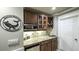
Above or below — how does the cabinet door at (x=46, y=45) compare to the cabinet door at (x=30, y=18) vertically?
below

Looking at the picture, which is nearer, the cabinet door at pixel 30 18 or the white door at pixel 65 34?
the cabinet door at pixel 30 18

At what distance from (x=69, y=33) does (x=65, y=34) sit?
26 centimetres

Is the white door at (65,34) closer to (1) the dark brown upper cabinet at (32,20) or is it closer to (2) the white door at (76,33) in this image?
(2) the white door at (76,33)

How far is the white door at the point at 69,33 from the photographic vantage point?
2.81m

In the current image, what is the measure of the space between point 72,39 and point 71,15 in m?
0.90

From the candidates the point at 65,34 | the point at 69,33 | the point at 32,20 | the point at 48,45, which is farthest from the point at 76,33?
the point at 32,20

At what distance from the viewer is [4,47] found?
1.42 m

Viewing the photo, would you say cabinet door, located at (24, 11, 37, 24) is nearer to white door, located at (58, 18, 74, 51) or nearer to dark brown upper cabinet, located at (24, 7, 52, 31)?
dark brown upper cabinet, located at (24, 7, 52, 31)

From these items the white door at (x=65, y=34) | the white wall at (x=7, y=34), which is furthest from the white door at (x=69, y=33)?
the white wall at (x=7, y=34)

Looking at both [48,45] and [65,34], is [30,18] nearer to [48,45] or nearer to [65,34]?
[48,45]

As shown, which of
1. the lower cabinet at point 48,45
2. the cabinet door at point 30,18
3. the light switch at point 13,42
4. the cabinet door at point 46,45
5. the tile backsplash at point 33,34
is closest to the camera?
the light switch at point 13,42

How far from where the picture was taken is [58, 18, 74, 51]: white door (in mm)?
3105

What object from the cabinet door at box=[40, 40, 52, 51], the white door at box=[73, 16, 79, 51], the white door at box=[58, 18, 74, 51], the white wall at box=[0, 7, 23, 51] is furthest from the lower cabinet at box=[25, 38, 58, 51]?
the white wall at box=[0, 7, 23, 51]

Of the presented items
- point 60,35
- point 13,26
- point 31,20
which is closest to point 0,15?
point 13,26
